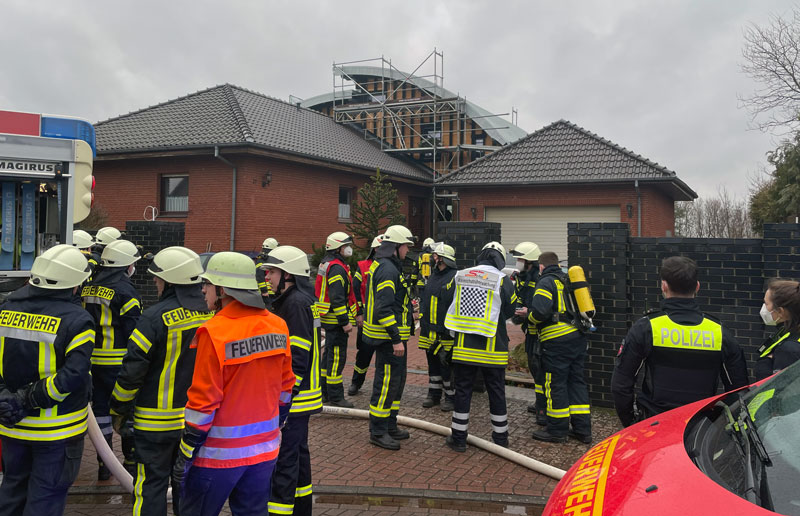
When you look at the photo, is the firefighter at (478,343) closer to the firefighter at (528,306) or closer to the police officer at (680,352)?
the firefighter at (528,306)

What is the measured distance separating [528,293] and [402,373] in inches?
79.1

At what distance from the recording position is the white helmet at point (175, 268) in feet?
11.7

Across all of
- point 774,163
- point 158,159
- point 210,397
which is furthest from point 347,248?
point 774,163

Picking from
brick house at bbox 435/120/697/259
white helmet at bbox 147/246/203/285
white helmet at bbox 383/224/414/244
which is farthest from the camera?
brick house at bbox 435/120/697/259

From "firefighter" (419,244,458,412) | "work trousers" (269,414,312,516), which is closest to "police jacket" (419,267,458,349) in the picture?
"firefighter" (419,244,458,412)

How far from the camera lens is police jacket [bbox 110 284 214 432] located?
3379 millimetres

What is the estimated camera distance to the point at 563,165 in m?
19.6

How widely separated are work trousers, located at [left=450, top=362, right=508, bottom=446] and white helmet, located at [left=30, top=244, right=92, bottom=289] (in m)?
3.49

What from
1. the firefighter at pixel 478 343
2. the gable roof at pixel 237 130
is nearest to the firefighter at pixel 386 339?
the firefighter at pixel 478 343

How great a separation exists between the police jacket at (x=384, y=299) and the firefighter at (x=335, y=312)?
1001 millimetres

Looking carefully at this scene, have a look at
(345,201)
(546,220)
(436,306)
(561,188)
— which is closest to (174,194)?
(345,201)

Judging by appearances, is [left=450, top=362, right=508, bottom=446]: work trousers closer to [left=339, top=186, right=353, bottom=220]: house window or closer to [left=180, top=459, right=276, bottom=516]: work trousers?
[left=180, top=459, right=276, bottom=516]: work trousers

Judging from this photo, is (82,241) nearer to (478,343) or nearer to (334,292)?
(334,292)

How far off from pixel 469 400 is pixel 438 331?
1.37m
